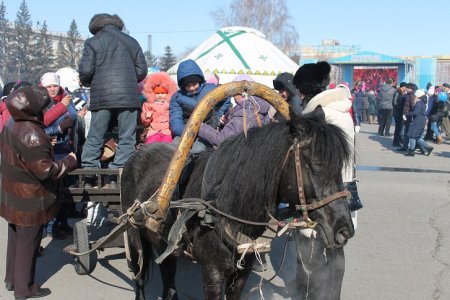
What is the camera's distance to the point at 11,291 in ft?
17.0

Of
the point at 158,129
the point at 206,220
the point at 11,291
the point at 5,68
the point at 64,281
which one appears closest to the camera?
the point at 206,220

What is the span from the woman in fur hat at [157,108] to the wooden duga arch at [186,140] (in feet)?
8.13

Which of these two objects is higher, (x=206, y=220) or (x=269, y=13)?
(x=269, y=13)

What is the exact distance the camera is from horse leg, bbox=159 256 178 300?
180 inches

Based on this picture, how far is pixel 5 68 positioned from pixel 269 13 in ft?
91.0

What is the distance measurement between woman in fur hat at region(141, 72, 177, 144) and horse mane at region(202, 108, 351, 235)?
105 inches

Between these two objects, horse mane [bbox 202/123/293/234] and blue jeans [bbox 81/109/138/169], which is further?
blue jeans [bbox 81/109/138/169]

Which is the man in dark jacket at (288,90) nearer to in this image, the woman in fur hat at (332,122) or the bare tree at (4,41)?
the woman in fur hat at (332,122)

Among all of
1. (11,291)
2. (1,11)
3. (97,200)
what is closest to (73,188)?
(97,200)

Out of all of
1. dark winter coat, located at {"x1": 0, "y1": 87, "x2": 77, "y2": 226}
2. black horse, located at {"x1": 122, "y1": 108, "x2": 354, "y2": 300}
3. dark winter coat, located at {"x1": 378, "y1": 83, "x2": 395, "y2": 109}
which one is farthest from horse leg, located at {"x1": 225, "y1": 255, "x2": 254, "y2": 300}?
dark winter coat, located at {"x1": 378, "y1": 83, "x2": 395, "y2": 109}

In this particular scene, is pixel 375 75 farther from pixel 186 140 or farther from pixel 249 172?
pixel 249 172

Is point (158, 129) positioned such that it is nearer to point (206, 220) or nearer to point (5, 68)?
point (206, 220)

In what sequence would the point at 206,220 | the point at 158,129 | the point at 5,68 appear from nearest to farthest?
the point at 206,220
the point at 158,129
the point at 5,68

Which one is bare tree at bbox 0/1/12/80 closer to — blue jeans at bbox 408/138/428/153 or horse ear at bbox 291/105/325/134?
blue jeans at bbox 408/138/428/153
